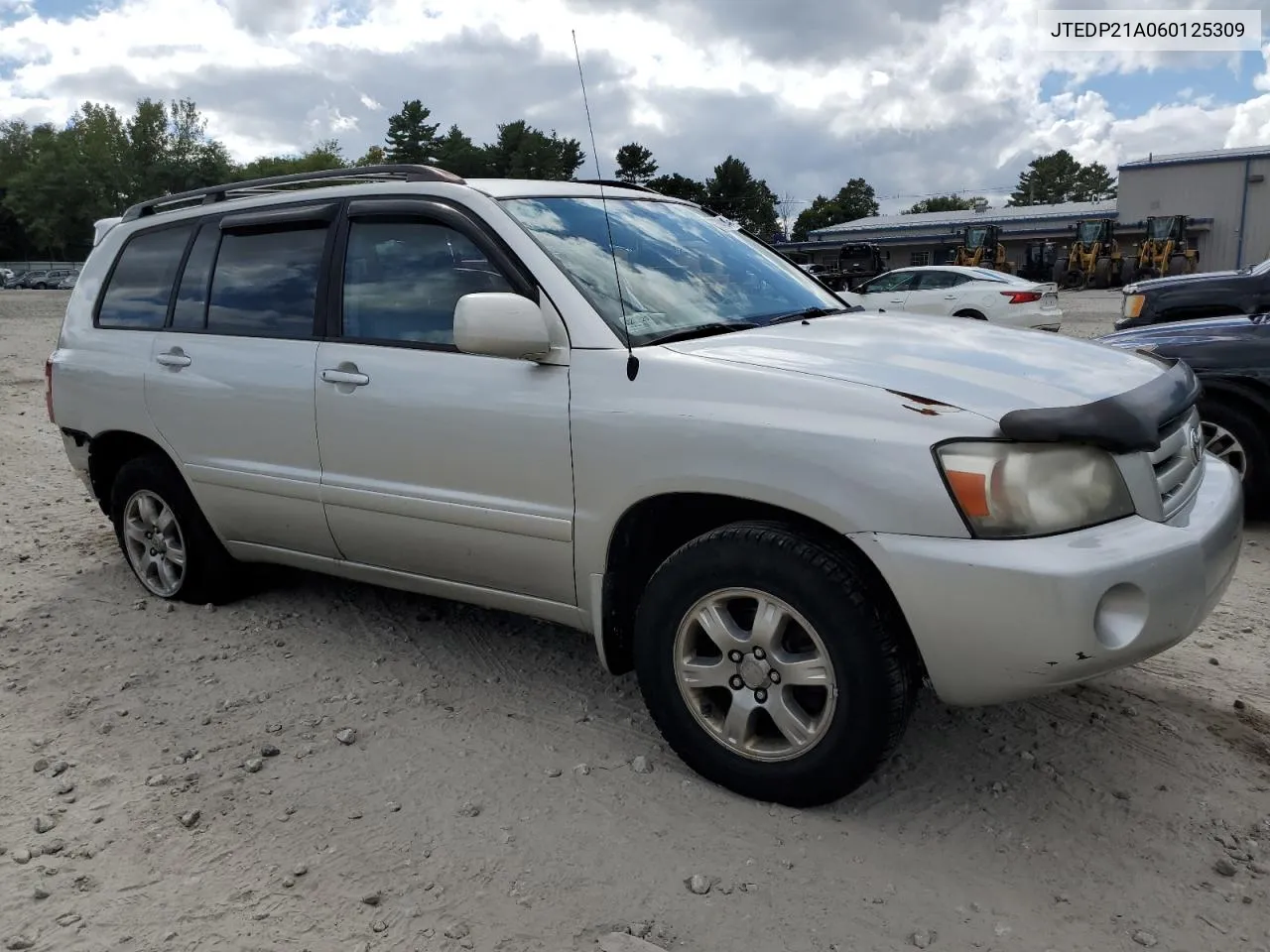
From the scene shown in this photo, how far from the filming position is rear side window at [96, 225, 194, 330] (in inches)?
173

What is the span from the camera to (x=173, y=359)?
4184 millimetres

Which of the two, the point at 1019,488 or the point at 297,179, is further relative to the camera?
the point at 297,179

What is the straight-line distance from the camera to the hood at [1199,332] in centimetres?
536

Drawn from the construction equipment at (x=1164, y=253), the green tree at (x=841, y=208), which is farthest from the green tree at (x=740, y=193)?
Result: the construction equipment at (x=1164, y=253)

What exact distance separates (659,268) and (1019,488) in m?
1.51

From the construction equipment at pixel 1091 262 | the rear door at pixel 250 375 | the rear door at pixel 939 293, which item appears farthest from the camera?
the construction equipment at pixel 1091 262

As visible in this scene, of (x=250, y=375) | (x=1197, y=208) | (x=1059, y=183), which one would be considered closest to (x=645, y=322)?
(x=250, y=375)

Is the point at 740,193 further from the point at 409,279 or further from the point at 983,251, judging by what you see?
the point at 409,279

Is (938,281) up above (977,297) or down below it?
above

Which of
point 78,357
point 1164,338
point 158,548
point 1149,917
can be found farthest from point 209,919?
point 1164,338

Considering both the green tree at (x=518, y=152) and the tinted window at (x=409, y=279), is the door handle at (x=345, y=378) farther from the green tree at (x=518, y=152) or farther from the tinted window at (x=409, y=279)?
the green tree at (x=518, y=152)

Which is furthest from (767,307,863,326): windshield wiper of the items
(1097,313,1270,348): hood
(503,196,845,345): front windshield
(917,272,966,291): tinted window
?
(917,272,966,291): tinted window

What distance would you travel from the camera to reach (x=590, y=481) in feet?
9.71

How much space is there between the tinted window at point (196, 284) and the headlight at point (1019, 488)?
3.18m
